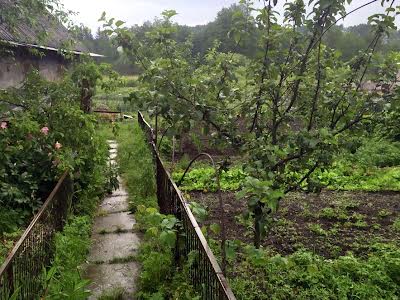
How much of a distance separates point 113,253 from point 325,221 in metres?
3.28

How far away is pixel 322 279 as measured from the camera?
4176 millimetres

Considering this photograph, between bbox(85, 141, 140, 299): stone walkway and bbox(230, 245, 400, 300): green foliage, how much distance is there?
114 cm

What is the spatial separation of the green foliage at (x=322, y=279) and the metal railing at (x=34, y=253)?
1.85m

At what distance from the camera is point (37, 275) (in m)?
3.70

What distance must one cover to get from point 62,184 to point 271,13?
3202mm

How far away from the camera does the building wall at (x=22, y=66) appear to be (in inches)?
379

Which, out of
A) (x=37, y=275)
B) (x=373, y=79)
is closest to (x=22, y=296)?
(x=37, y=275)

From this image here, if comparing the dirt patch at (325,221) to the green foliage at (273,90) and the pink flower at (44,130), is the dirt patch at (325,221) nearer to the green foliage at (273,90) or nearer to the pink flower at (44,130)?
the green foliage at (273,90)

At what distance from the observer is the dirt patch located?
5.23 m

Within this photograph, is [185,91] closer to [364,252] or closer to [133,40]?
[133,40]

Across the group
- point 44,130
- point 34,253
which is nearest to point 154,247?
point 34,253

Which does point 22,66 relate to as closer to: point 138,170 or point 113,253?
point 138,170

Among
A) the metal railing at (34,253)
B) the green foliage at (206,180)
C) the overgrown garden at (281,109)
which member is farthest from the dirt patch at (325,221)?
the metal railing at (34,253)

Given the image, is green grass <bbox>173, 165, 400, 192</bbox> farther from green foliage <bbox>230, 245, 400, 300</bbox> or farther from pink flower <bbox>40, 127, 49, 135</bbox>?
green foliage <bbox>230, 245, 400, 300</bbox>
